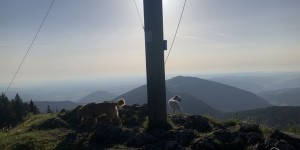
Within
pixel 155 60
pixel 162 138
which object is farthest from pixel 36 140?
pixel 155 60

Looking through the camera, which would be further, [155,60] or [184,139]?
[155,60]

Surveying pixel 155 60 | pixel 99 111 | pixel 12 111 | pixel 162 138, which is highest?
pixel 155 60

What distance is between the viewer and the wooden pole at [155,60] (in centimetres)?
1052

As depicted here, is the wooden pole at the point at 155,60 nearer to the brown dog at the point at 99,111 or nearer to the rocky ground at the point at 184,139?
the rocky ground at the point at 184,139

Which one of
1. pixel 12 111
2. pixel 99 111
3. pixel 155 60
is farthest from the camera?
pixel 12 111

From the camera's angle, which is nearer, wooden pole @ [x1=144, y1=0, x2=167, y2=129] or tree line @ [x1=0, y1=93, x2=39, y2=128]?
wooden pole @ [x1=144, y1=0, x2=167, y2=129]

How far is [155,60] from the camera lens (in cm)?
1050

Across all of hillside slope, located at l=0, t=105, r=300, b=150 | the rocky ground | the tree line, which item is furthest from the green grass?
the tree line

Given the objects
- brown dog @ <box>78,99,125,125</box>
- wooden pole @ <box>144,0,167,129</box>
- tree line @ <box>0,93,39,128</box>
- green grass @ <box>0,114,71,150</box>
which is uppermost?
wooden pole @ <box>144,0,167,129</box>

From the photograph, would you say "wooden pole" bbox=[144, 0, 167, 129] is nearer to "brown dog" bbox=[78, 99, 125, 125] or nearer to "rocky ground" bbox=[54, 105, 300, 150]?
"rocky ground" bbox=[54, 105, 300, 150]

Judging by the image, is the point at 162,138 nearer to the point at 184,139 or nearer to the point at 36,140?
the point at 184,139

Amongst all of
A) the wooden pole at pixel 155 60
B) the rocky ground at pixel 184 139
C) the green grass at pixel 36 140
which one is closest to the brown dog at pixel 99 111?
the rocky ground at pixel 184 139

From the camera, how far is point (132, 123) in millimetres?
11594

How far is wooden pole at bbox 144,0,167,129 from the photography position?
10516mm
